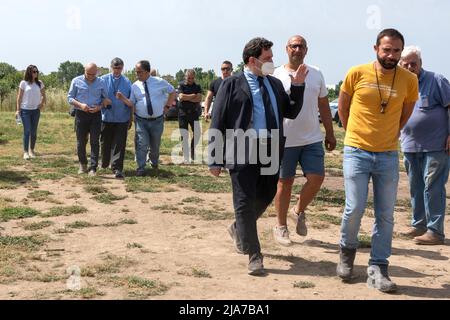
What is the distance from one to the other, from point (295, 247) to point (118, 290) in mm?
2142

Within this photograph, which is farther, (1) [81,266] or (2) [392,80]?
(1) [81,266]

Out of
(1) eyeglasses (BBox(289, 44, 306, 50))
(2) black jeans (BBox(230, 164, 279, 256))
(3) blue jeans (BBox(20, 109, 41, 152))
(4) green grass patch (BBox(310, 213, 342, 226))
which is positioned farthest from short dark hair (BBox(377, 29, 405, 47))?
(3) blue jeans (BBox(20, 109, 41, 152))

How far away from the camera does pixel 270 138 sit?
540 cm

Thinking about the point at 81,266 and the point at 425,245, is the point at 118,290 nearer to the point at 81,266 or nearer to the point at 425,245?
the point at 81,266

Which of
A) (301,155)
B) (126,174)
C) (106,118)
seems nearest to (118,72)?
(106,118)

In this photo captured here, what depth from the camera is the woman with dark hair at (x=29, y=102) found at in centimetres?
1274

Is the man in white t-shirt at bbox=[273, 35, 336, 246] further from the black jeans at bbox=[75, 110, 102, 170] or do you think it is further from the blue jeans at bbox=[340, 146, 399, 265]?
the black jeans at bbox=[75, 110, 102, 170]

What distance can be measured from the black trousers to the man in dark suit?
5274 mm

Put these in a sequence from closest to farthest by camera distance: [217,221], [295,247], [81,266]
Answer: [81,266] < [295,247] < [217,221]

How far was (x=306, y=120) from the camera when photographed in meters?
6.28

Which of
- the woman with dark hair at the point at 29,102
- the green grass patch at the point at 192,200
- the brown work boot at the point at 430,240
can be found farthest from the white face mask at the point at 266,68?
the woman with dark hair at the point at 29,102

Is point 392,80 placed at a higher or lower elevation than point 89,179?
higher

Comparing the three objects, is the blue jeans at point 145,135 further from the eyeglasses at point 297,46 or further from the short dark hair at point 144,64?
the eyeglasses at point 297,46

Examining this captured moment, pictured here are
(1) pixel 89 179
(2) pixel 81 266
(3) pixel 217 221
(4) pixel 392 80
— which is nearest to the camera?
(4) pixel 392 80
